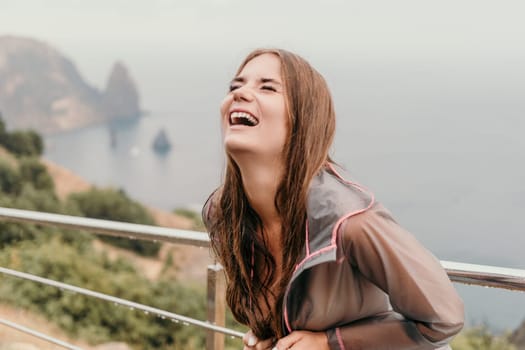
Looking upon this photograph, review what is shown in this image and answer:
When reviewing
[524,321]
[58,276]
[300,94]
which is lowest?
[524,321]

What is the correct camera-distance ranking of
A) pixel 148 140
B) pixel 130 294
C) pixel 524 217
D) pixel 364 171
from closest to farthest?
pixel 130 294, pixel 524 217, pixel 364 171, pixel 148 140

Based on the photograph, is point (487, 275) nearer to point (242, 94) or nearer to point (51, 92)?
point (242, 94)

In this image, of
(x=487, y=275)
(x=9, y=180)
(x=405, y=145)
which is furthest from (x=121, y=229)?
(x=405, y=145)

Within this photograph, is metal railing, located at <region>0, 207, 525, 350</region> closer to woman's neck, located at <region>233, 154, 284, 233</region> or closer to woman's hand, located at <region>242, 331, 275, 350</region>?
woman's hand, located at <region>242, 331, 275, 350</region>

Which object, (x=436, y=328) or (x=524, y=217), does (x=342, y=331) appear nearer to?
(x=436, y=328)

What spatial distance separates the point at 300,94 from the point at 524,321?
20.0 m

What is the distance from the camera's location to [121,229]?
63.8 inches

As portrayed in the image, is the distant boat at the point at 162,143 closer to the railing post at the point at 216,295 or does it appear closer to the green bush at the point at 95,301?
the green bush at the point at 95,301

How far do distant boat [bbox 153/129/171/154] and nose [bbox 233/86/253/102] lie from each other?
8211 cm

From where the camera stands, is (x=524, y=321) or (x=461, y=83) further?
(x=461, y=83)

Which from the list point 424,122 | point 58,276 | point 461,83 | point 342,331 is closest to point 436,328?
point 342,331

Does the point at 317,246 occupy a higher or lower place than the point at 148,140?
higher

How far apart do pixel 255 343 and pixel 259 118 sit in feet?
1.37

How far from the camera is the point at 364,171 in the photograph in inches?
2463
